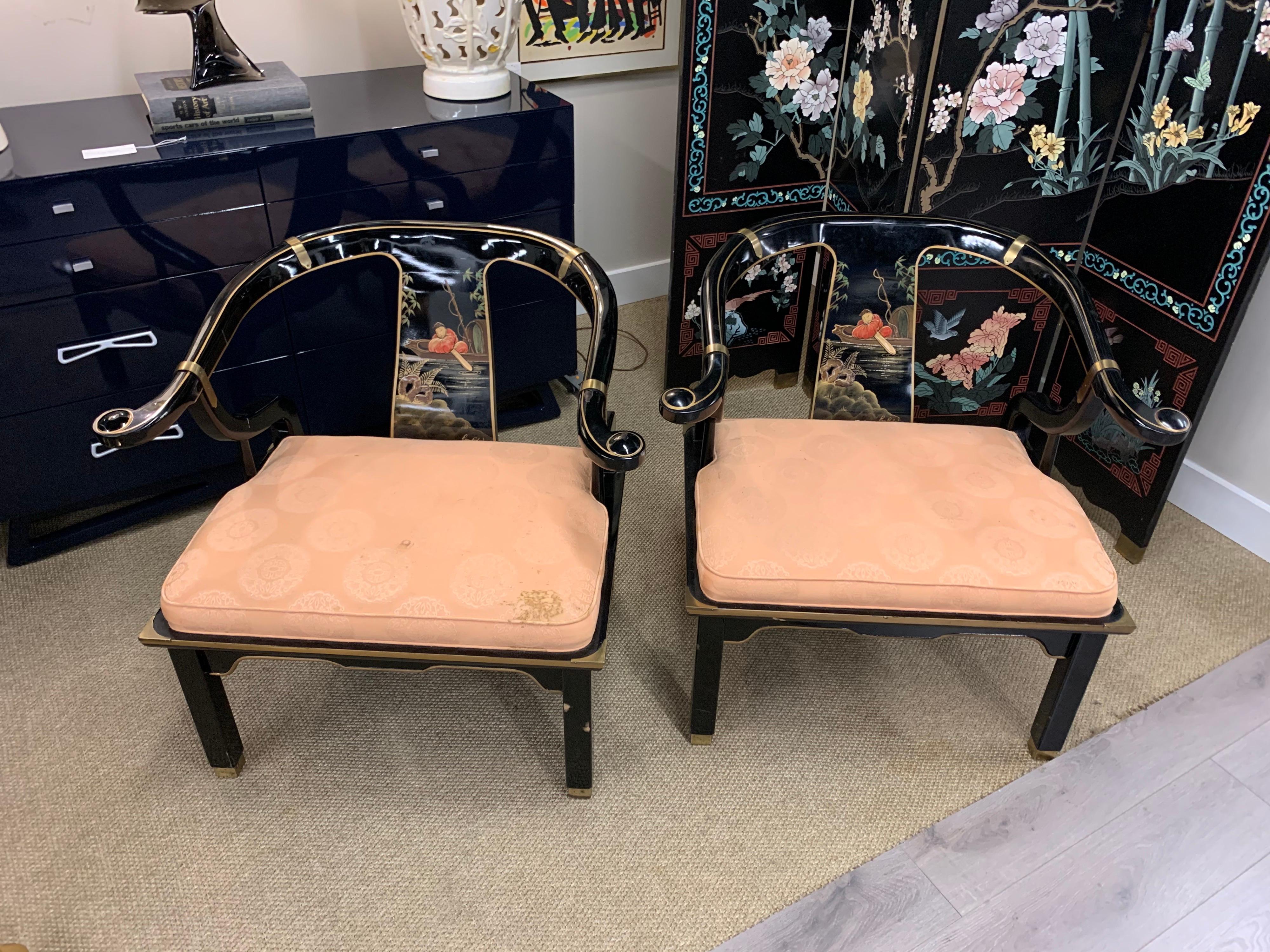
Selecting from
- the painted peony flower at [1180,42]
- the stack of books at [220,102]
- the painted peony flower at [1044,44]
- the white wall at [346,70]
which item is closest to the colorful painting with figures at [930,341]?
the painted peony flower at [1044,44]

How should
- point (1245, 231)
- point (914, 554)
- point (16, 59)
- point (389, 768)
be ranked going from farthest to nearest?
point (16, 59) → point (1245, 231) → point (389, 768) → point (914, 554)

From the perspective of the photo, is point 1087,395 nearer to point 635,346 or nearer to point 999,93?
point 999,93

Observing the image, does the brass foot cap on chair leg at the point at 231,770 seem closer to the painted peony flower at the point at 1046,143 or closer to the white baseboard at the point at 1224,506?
the painted peony flower at the point at 1046,143

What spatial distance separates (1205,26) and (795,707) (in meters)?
1.50

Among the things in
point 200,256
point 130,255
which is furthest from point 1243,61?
point 130,255

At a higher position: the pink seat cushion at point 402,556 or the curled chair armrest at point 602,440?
the curled chair armrest at point 602,440

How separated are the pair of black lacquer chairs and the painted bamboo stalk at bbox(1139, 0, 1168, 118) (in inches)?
19.8

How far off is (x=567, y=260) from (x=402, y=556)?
1.96ft

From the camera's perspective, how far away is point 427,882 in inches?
58.5

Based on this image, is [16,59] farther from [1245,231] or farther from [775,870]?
[1245,231]

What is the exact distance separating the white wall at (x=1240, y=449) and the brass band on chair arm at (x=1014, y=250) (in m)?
0.68

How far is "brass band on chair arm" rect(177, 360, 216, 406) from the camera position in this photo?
4.89ft

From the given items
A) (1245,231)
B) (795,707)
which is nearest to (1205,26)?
(1245,231)

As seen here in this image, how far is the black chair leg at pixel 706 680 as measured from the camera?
5.00 ft
